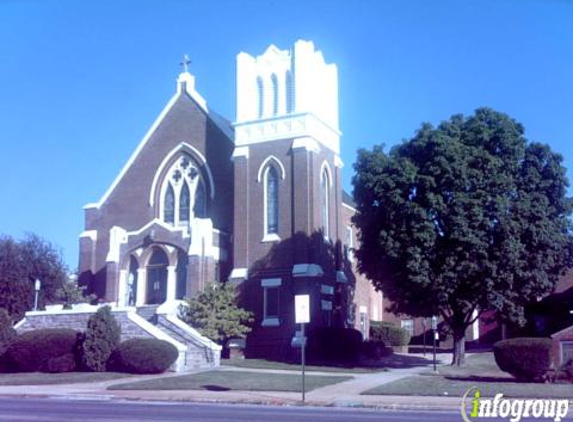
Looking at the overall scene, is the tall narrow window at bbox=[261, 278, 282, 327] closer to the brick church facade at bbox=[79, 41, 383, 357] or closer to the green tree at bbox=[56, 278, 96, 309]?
the brick church facade at bbox=[79, 41, 383, 357]

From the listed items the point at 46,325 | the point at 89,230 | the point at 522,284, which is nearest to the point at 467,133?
the point at 522,284

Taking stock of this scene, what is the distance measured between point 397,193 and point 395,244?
2188mm

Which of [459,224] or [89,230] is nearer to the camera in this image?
[459,224]

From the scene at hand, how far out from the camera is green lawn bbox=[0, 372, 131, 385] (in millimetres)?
25266

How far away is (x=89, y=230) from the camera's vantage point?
43219 mm

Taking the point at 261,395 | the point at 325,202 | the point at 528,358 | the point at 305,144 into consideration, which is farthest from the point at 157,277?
the point at 528,358

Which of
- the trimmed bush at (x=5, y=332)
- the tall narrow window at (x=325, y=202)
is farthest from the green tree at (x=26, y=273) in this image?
the tall narrow window at (x=325, y=202)

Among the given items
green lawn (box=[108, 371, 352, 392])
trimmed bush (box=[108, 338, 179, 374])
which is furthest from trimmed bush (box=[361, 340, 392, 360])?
trimmed bush (box=[108, 338, 179, 374])

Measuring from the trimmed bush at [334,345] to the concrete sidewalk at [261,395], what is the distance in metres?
8.37

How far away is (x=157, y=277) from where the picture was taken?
38.9 meters

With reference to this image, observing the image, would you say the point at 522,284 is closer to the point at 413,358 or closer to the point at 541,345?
the point at 541,345

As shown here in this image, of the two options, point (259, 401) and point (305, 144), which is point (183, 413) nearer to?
point (259, 401)

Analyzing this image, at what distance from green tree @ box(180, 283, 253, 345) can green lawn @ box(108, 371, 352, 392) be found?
738 centimetres

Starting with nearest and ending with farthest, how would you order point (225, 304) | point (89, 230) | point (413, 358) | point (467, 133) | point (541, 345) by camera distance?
1. point (541, 345)
2. point (467, 133)
3. point (225, 304)
4. point (413, 358)
5. point (89, 230)
